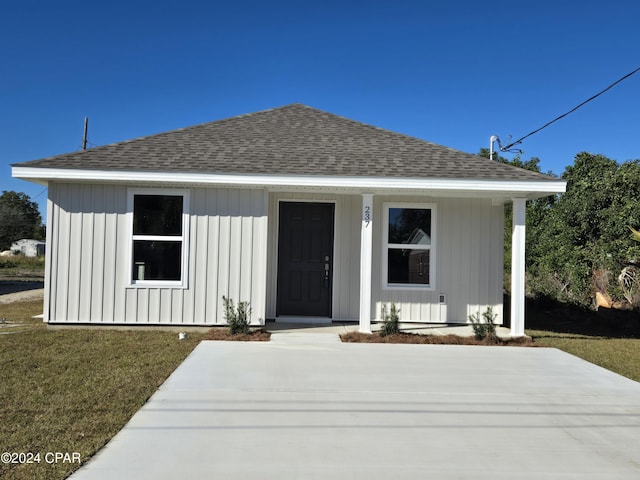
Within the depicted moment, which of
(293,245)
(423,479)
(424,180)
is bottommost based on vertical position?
(423,479)

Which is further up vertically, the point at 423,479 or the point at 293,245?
the point at 293,245

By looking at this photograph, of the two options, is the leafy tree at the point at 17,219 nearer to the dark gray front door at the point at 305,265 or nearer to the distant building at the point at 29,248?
the distant building at the point at 29,248

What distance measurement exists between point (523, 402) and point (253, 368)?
9.46 ft

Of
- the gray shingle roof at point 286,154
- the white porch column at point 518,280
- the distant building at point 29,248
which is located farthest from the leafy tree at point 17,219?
the white porch column at point 518,280

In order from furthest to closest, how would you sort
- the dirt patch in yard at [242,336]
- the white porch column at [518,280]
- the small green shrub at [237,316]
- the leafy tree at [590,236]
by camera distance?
1. the leafy tree at [590,236]
2. the white porch column at [518,280]
3. the small green shrub at [237,316]
4. the dirt patch in yard at [242,336]

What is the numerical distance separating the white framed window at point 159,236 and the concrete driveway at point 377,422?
237 centimetres

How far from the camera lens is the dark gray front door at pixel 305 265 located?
9.38 metres

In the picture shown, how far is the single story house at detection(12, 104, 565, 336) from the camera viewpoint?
8.01 metres

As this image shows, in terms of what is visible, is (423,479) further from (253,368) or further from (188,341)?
(188,341)

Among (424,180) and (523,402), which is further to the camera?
(424,180)

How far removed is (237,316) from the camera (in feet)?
26.6

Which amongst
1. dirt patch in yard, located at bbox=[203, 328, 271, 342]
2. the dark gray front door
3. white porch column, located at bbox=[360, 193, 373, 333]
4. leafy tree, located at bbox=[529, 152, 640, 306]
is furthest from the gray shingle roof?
leafy tree, located at bbox=[529, 152, 640, 306]

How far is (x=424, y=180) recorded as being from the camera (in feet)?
26.1

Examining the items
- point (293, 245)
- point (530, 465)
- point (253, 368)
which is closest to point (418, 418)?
point (530, 465)
